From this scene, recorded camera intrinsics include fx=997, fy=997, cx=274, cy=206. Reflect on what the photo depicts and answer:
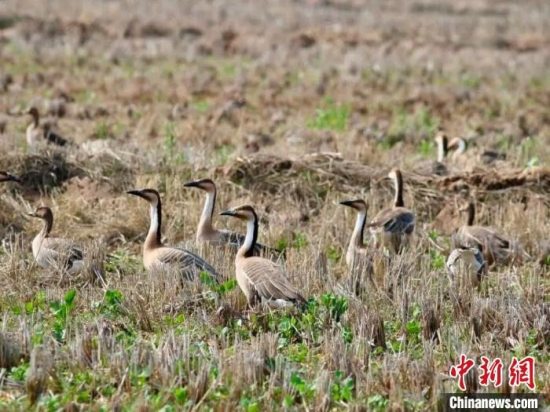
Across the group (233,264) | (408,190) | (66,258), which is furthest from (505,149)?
(66,258)

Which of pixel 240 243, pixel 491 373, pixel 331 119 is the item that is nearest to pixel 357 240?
pixel 240 243

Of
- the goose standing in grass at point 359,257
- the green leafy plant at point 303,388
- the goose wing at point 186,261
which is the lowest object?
the green leafy plant at point 303,388

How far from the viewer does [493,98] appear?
22.5 metres

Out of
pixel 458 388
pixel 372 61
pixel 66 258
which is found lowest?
pixel 458 388

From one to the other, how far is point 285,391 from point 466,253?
3774 mm

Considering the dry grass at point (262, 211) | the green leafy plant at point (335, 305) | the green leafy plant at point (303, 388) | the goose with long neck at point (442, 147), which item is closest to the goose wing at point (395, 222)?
the dry grass at point (262, 211)

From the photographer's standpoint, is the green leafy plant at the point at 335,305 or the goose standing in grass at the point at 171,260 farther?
the goose standing in grass at the point at 171,260

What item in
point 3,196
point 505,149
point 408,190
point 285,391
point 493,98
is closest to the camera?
point 285,391

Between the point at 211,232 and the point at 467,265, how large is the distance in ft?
9.03

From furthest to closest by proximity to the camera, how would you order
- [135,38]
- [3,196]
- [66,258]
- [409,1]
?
[409,1], [135,38], [3,196], [66,258]

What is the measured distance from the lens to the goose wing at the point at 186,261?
8.94 metres

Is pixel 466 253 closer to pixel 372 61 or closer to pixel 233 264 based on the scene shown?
pixel 233 264

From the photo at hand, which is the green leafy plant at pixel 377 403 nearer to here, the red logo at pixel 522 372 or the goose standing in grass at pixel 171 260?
the red logo at pixel 522 372
